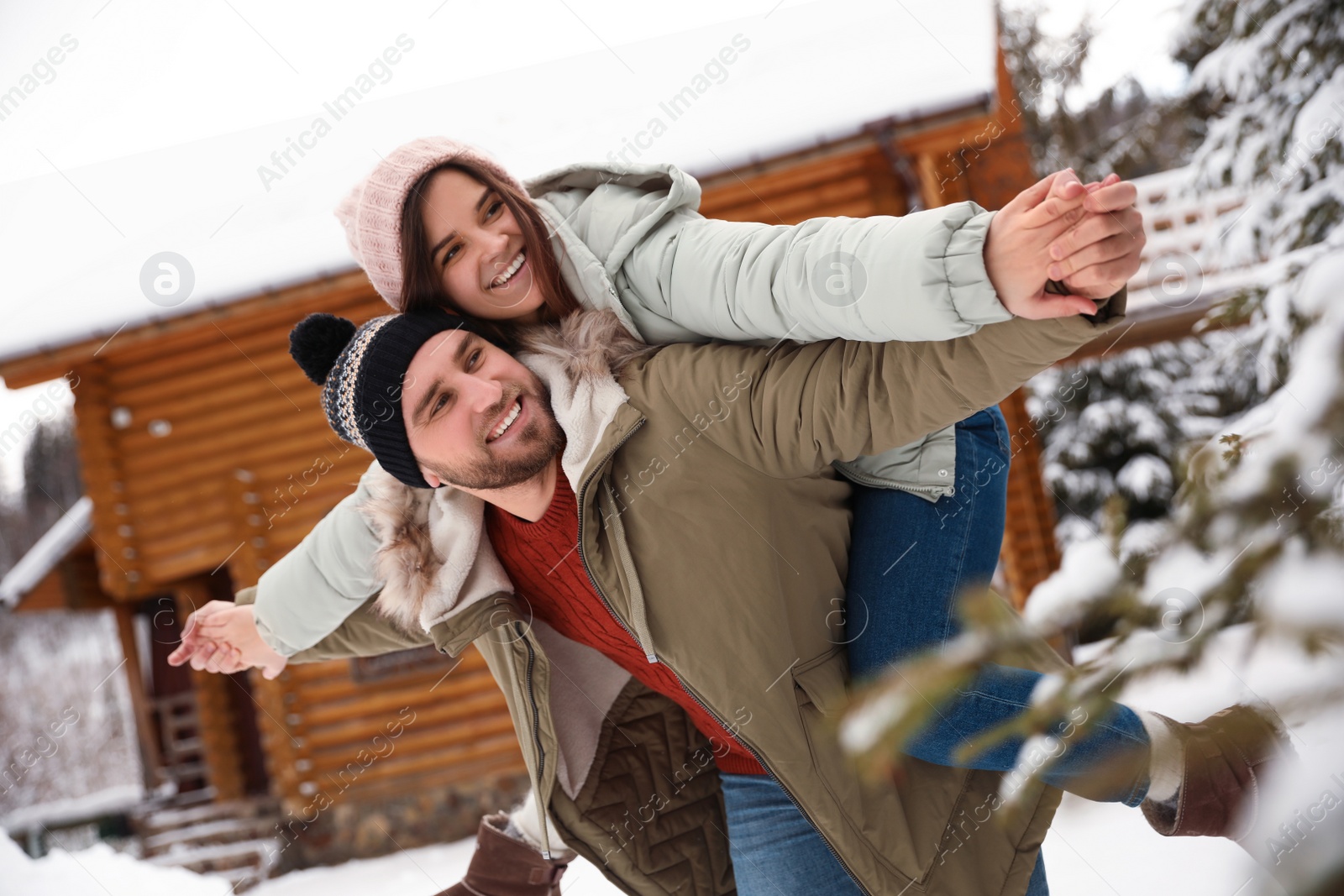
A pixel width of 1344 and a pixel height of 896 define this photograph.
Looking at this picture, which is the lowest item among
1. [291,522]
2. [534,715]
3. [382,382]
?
[291,522]

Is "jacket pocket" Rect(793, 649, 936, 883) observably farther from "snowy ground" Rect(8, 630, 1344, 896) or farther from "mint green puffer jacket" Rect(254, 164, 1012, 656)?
"mint green puffer jacket" Rect(254, 164, 1012, 656)

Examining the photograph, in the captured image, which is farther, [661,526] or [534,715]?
[534,715]

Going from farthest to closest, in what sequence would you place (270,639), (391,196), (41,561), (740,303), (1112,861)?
(41,561)
(270,639)
(1112,861)
(391,196)
(740,303)

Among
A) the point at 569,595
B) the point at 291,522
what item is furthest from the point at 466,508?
the point at 291,522

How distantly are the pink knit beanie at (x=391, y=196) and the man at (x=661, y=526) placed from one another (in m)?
0.13

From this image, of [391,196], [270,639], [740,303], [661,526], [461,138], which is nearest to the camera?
[740,303]

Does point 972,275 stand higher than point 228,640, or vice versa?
point 972,275

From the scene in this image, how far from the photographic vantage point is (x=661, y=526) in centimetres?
151

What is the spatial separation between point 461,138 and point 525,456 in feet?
10.4

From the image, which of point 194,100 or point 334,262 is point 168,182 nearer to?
point 194,100

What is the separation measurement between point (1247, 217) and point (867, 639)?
3.48 metres

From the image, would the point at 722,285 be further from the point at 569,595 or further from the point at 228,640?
the point at 228,640

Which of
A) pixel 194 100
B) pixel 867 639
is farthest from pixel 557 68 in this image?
pixel 867 639

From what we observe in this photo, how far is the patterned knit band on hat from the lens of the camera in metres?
1.62
